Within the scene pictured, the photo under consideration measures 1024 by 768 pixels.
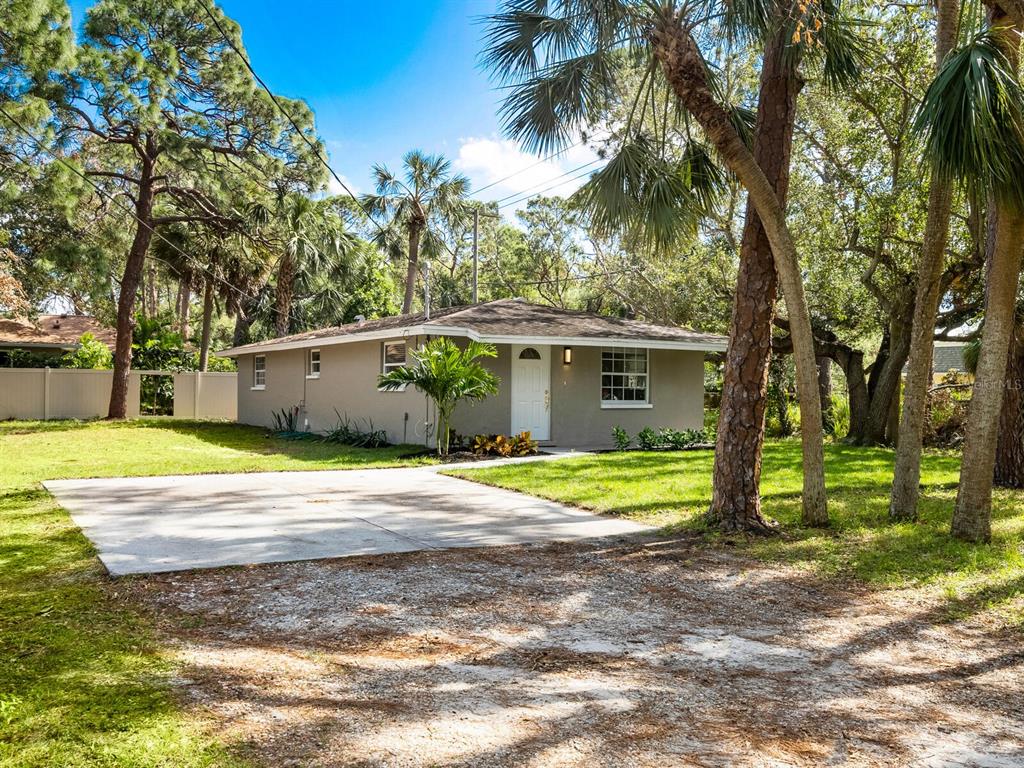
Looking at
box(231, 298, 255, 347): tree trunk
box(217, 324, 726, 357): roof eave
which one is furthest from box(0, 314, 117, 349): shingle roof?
box(217, 324, 726, 357): roof eave

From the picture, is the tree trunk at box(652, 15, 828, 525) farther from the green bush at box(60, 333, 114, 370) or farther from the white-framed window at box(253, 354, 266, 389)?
the green bush at box(60, 333, 114, 370)

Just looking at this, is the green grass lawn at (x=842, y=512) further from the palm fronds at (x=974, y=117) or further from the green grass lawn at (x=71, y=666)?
the green grass lawn at (x=71, y=666)

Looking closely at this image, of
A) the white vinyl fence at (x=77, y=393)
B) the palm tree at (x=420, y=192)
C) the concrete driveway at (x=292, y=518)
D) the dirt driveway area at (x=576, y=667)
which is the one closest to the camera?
the dirt driveway area at (x=576, y=667)

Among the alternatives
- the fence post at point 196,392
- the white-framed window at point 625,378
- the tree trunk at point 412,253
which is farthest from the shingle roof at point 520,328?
the tree trunk at point 412,253

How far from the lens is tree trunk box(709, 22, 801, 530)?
7.54 metres

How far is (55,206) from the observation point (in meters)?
18.9

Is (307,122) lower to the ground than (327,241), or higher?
higher

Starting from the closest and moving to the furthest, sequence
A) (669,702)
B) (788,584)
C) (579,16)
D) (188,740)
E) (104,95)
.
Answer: (188,740) → (669,702) → (788,584) → (579,16) → (104,95)

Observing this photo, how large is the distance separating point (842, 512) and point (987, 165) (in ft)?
14.1

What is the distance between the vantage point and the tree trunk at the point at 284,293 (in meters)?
25.1

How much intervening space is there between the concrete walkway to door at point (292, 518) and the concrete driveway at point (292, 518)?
1 centimetres

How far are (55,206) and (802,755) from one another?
2079 cm

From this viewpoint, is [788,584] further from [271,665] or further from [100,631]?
[100,631]

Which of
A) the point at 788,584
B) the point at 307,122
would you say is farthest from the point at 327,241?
the point at 788,584
